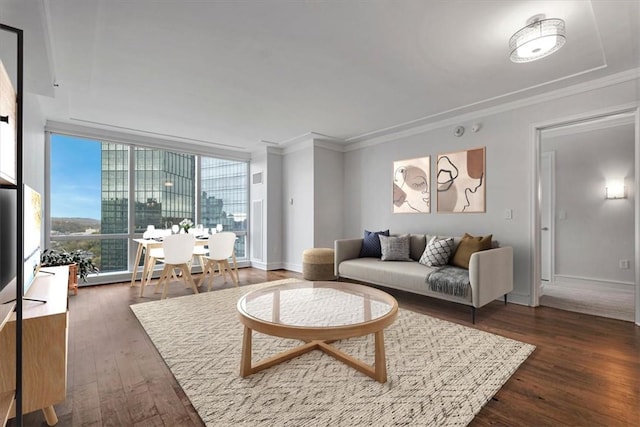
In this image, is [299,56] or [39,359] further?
[299,56]

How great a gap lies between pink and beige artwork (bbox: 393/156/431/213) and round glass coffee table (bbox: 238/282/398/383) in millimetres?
2305

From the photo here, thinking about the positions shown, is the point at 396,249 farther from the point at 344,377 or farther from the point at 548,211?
the point at 548,211

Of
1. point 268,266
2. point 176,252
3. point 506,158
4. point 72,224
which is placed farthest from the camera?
point 268,266

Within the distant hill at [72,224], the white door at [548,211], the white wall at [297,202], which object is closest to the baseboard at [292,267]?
the white wall at [297,202]

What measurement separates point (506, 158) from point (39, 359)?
4503 millimetres

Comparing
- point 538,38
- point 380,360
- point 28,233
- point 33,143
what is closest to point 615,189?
point 538,38

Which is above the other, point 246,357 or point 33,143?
point 33,143

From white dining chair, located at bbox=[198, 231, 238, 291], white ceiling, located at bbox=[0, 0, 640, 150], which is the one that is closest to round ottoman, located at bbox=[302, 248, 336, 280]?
white dining chair, located at bbox=[198, 231, 238, 291]

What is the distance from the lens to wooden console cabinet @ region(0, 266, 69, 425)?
4.77 feet

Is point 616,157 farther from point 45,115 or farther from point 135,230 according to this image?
point 45,115

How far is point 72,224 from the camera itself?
4.62 m

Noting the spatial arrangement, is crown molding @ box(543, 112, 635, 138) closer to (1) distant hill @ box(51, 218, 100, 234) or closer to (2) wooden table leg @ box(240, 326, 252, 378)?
(2) wooden table leg @ box(240, 326, 252, 378)

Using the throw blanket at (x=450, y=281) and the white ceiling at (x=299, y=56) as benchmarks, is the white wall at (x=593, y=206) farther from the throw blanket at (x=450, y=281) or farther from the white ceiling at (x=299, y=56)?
the throw blanket at (x=450, y=281)

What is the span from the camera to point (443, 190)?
435 centimetres
